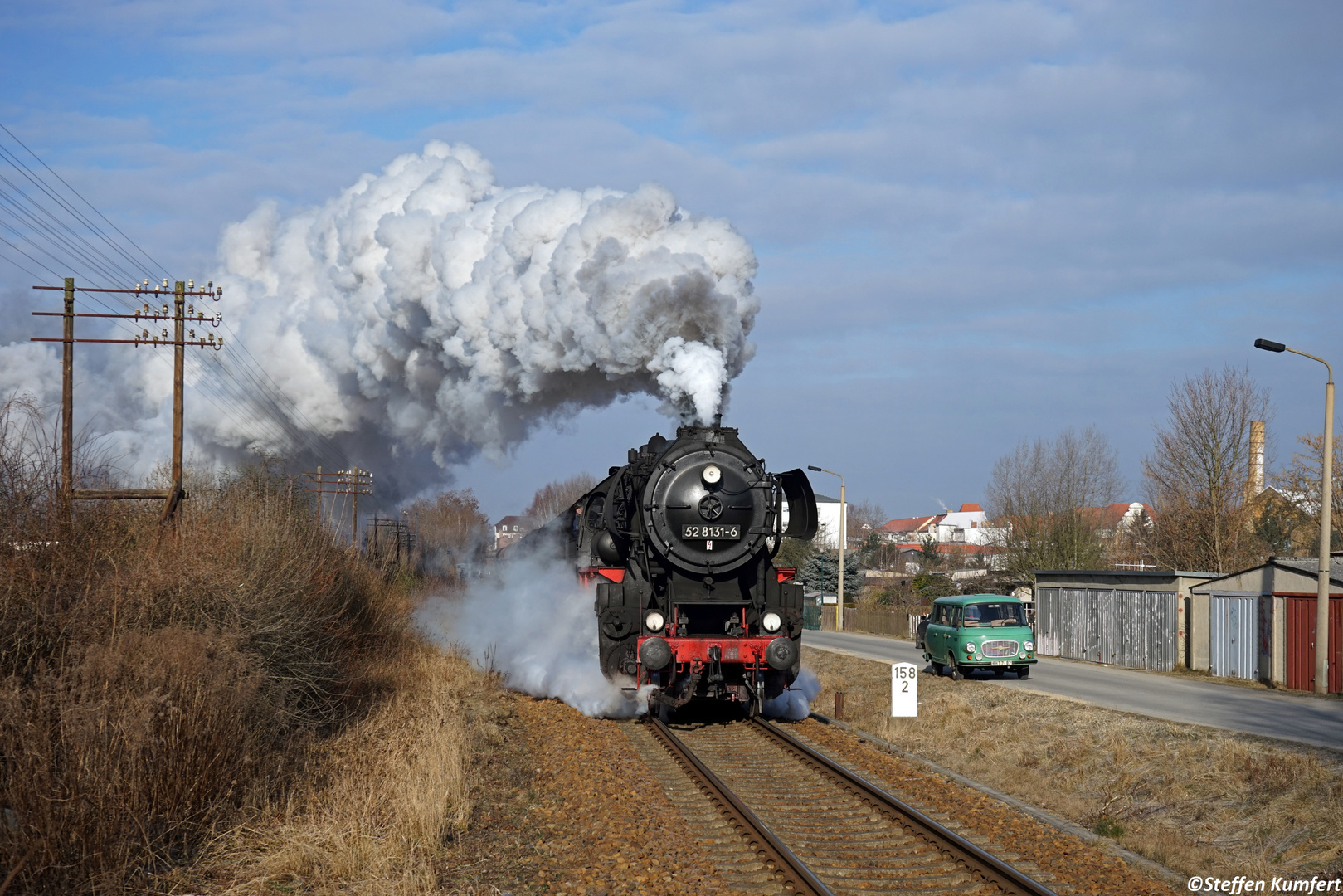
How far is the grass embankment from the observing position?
635 cm

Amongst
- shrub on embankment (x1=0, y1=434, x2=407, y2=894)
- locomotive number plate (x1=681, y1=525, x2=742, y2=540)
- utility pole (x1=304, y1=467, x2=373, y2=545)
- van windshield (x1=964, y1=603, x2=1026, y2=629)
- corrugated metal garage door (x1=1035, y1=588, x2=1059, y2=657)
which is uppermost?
utility pole (x1=304, y1=467, x2=373, y2=545)

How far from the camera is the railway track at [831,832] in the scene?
22.9 feet

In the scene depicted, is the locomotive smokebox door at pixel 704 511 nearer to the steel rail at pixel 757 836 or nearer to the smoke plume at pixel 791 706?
the smoke plume at pixel 791 706

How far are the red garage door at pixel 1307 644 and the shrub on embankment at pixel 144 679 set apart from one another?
1619cm

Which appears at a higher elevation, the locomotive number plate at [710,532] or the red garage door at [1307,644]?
the locomotive number plate at [710,532]

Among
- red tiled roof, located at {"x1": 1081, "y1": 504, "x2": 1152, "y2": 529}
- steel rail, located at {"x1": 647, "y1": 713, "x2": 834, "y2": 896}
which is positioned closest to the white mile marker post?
steel rail, located at {"x1": 647, "y1": 713, "x2": 834, "y2": 896}

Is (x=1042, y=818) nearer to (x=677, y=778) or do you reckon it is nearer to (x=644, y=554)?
(x=677, y=778)

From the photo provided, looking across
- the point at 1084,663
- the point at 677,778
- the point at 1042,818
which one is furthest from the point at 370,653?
the point at 1084,663

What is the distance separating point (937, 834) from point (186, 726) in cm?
540

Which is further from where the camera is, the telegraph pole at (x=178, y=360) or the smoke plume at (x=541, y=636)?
the telegraph pole at (x=178, y=360)

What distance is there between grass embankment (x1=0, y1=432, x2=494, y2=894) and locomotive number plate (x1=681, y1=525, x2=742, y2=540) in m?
3.42

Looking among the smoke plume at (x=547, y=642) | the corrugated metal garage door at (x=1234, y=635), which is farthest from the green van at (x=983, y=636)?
the corrugated metal garage door at (x=1234, y=635)

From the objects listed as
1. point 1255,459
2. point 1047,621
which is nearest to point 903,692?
point 1047,621

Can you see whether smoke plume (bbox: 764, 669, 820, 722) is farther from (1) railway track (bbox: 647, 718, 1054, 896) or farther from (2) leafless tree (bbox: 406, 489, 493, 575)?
(2) leafless tree (bbox: 406, 489, 493, 575)
